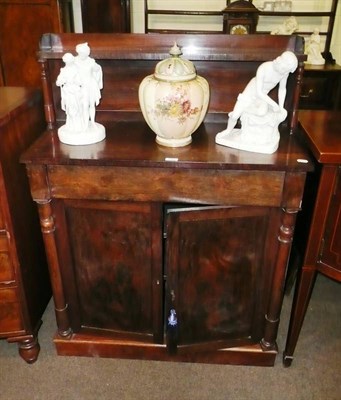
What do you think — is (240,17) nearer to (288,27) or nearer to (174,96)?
(288,27)

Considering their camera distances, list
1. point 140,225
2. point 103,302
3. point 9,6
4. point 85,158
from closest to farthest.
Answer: point 85,158 → point 140,225 → point 103,302 → point 9,6

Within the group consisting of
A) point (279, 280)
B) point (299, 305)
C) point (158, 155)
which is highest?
point (158, 155)

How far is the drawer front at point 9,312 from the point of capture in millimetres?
1455

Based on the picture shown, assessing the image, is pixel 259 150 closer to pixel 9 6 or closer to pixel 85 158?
pixel 85 158

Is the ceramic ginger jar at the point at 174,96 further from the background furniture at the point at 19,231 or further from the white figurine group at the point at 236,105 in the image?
the background furniture at the point at 19,231

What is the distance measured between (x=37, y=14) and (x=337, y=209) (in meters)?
2.00

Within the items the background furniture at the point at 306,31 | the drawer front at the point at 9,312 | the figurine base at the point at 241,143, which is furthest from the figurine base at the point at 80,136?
the background furniture at the point at 306,31

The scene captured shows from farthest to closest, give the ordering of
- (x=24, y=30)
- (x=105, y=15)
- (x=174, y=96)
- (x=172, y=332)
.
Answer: (x=105, y=15), (x=24, y=30), (x=172, y=332), (x=174, y=96)

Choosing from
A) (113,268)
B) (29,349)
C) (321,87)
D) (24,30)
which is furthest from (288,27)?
(29,349)

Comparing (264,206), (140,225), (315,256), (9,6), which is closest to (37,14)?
(9,6)

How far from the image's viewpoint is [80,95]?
1232 millimetres

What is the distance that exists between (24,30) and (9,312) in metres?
1.69

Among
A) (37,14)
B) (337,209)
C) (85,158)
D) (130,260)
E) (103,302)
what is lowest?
(103,302)

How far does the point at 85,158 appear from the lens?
1182 mm
